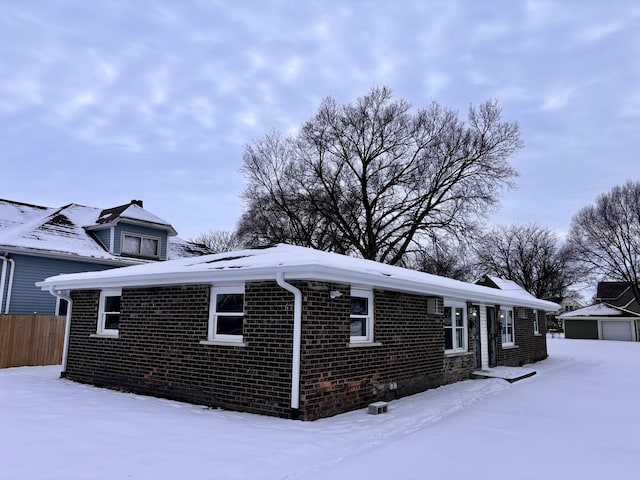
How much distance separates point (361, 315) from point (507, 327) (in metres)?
9.56

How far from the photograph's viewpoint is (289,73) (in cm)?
1812

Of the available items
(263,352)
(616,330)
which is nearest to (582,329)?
(616,330)

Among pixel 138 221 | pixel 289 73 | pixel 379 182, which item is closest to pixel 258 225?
pixel 379 182

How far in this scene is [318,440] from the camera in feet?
18.7

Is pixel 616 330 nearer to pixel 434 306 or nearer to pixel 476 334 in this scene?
pixel 476 334

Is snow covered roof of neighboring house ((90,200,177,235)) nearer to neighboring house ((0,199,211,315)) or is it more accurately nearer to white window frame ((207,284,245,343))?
neighboring house ((0,199,211,315))

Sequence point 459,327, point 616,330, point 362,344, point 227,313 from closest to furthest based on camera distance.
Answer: point 227,313 < point 362,344 < point 459,327 < point 616,330

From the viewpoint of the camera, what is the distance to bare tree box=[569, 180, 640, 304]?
3903 cm

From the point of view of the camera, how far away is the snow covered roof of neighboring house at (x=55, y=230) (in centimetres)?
1634

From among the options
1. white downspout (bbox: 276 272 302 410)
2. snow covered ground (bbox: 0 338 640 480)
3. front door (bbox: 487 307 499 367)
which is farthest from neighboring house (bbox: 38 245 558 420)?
front door (bbox: 487 307 499 367)

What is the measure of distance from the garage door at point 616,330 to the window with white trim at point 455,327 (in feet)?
107

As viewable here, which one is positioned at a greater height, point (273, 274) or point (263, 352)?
point (273, 274)

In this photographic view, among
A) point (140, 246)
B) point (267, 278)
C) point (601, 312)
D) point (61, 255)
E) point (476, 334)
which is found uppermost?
point (140, 246)

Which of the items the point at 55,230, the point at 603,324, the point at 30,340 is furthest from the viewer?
the point at 603,324
